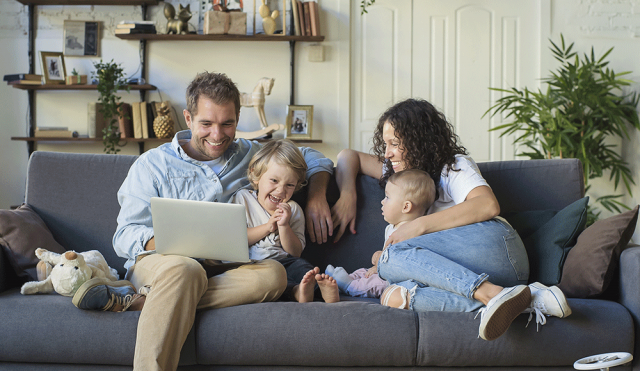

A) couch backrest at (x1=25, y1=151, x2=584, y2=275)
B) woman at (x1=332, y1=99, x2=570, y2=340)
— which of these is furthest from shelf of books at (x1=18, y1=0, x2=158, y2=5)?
woman at (x1=332, y1=99, x2=570, y2=340)

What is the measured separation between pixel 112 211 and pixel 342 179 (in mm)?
880

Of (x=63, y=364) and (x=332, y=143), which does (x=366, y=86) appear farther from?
(x=63, y=364)

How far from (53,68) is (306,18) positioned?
1915 millimetres

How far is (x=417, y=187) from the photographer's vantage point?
5.63ft

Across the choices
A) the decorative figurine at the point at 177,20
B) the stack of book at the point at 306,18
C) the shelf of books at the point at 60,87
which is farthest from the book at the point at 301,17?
the shelf of books at the point at 60,87

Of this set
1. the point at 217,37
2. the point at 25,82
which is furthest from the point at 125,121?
the point at 217,37

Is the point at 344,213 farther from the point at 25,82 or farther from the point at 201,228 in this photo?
the point at 25,82

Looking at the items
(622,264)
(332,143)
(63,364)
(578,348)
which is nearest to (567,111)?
(332,143)

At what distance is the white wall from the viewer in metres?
3.92

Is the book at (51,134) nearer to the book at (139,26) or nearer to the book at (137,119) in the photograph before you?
the book at (137,119)

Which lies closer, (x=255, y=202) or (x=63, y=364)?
(x=63, y=364)

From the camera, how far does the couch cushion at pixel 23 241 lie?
5.49 feet

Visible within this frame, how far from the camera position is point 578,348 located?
1387 mm

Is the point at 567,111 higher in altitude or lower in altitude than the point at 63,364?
higher
